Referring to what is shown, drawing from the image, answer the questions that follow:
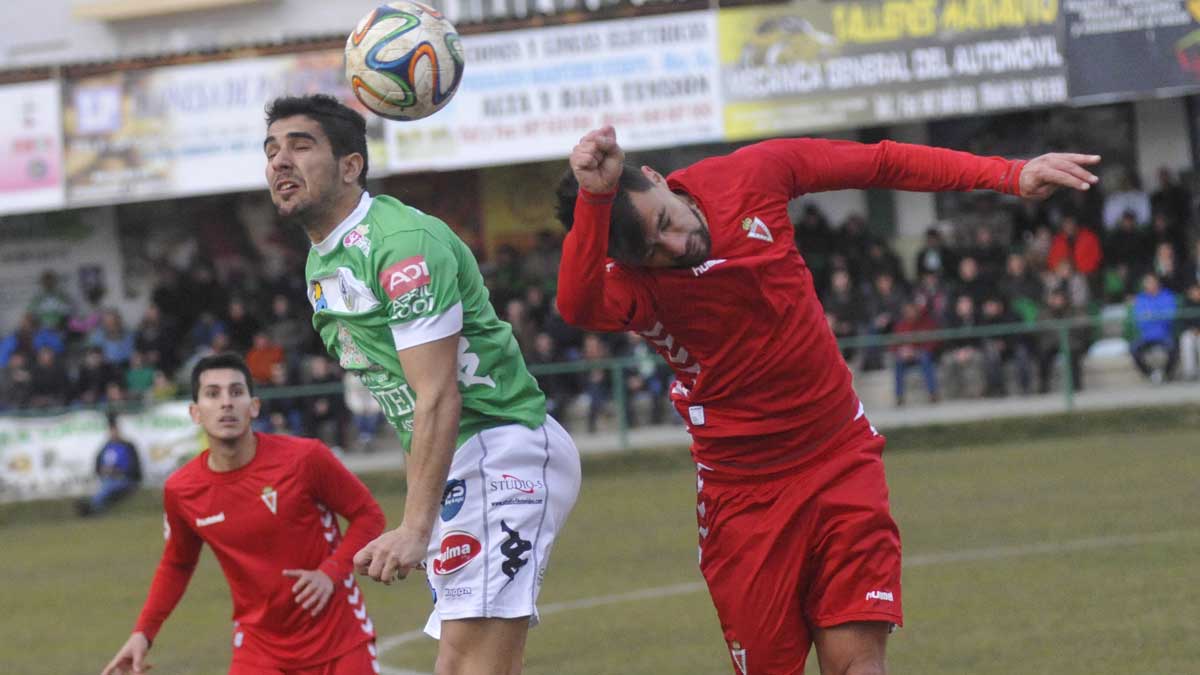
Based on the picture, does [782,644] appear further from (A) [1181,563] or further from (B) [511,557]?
(A) [1181,563]

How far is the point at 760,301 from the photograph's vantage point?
5.48m

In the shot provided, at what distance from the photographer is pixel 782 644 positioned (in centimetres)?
562

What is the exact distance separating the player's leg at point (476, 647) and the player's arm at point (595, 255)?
94cm

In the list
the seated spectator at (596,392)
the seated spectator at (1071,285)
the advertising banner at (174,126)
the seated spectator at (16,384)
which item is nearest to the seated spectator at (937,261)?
the seated spectator at (1071,285)

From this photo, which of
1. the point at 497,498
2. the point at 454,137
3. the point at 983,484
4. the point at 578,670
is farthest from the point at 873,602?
the point at 454,137

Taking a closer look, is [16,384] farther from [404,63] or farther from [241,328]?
[404,63]

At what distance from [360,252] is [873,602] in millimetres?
1859

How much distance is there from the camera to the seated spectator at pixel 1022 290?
19.2 m

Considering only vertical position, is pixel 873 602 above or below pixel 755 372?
below

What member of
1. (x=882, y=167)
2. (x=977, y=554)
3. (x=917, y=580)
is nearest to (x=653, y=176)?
(x=882, y=167)

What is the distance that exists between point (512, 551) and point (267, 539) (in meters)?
1.58

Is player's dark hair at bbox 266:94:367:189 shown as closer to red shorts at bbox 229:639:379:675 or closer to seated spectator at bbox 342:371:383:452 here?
red shorts at bbox 229:639:379:675

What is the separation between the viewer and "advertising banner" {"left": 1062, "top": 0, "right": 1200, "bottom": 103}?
2045 centimetres

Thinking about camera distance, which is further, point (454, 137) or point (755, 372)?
point (454, 137)
